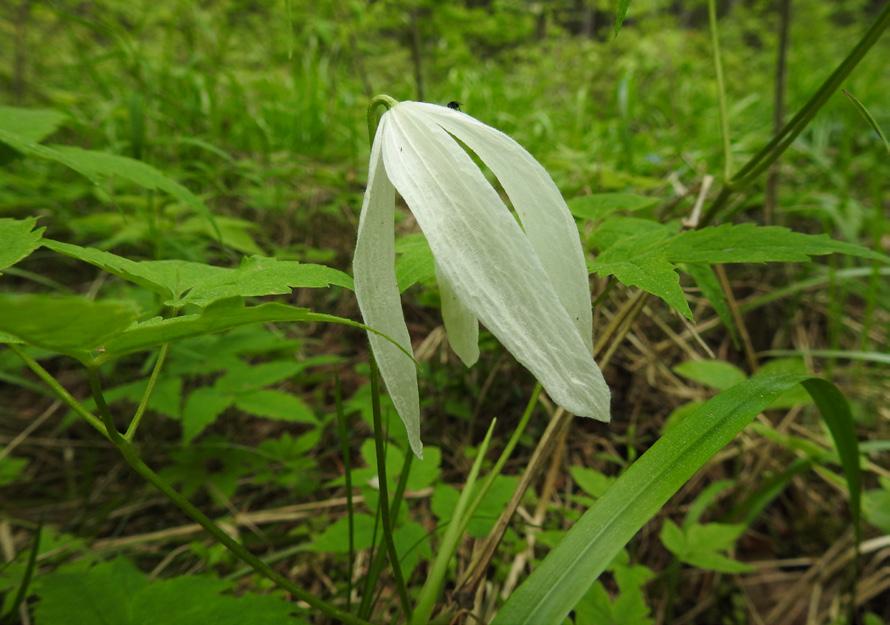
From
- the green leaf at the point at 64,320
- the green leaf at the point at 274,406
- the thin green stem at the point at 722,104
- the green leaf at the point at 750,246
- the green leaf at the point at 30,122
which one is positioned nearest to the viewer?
the green leaf at the point at 64,320

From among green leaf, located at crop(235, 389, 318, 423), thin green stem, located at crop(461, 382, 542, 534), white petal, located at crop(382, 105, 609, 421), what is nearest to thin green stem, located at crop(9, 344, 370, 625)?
thin green stem, located at crop(461, 382, 542, 534)

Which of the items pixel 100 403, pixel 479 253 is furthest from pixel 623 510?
pixel 100 403

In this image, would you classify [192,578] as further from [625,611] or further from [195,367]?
[195,367]

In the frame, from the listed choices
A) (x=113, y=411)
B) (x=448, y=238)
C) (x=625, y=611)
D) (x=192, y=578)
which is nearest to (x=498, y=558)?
(x=625, y=611)

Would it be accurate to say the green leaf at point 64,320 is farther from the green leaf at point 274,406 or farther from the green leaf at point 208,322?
the green leaf at point 274,406

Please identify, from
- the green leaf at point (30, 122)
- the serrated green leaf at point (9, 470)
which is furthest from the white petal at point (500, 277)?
the serrated green leaf at point (9, 470)

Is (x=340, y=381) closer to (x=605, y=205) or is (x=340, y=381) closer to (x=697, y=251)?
(x=605, y=205)

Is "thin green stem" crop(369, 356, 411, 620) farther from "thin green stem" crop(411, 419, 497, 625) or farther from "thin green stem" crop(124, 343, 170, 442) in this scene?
"thin green stem" crop(124, 343, 170, 442)
